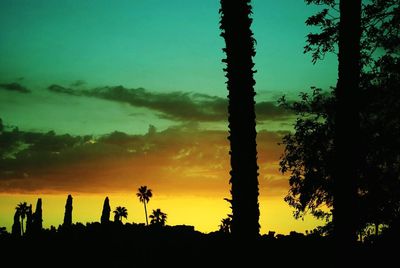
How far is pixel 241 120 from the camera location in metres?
9.52

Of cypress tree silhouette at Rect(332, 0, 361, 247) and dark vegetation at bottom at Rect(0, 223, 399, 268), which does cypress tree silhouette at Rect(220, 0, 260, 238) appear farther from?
cypress tree silhouette at Rect(332, 0, 361, 247)

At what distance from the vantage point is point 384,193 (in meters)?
25.0

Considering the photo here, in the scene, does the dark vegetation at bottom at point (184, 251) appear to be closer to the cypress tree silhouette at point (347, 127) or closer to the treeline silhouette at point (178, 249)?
the treeline silhouette at point (178, 249)

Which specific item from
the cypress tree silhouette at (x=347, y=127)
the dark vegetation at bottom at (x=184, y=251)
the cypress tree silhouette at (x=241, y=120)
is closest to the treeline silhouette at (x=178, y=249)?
the dark vegetation at bottom at (x=184, y=251)

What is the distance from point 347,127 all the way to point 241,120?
2200mm

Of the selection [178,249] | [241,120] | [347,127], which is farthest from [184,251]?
[347,127]

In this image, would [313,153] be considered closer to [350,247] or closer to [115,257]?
[115,257]

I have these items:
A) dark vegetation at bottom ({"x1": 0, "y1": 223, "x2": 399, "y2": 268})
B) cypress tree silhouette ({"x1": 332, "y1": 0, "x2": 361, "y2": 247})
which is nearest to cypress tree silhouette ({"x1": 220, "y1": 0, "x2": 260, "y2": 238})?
dark vegetation at bottom ({"x1": 0, "y1": 223, "x2": 399, "y2": 268})

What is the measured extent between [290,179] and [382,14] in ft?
39.0

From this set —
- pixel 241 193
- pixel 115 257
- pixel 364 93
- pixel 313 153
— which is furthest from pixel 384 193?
pixel 241 193

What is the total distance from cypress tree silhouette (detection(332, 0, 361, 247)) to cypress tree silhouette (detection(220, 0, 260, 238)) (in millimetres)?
1746

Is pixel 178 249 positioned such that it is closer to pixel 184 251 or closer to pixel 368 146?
pixel 184 251

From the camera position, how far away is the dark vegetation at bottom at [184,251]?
1154 centimetres

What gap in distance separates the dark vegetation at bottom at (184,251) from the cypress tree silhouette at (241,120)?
59 cm
